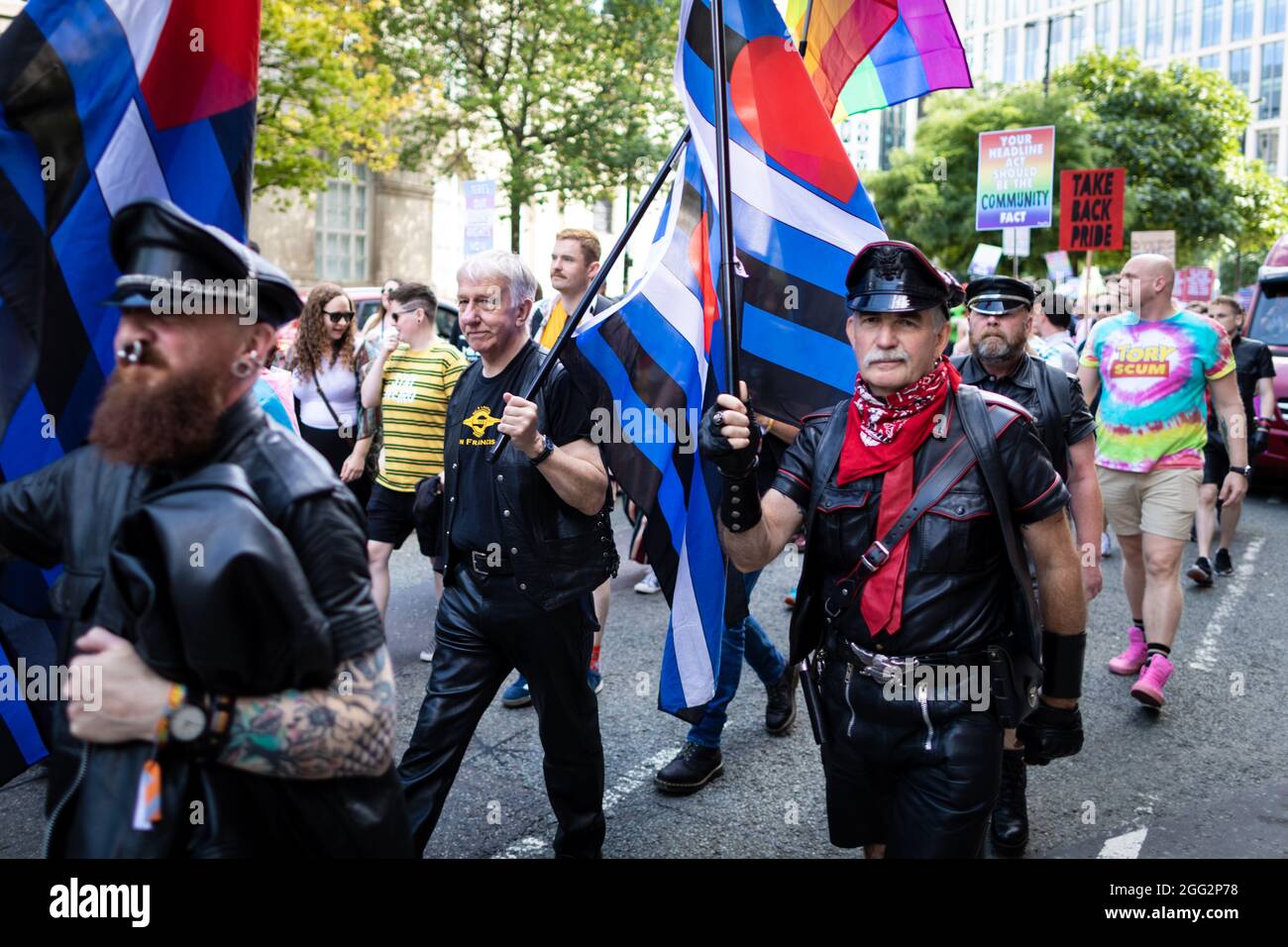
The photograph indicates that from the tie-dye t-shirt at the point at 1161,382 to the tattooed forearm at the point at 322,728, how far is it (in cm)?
493

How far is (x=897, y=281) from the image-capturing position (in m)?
→ 2.74

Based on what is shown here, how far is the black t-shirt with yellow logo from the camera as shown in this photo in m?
3.51

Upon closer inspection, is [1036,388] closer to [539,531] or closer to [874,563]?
[874,563]

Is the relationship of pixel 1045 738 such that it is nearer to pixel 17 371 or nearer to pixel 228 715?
pixel 228 715

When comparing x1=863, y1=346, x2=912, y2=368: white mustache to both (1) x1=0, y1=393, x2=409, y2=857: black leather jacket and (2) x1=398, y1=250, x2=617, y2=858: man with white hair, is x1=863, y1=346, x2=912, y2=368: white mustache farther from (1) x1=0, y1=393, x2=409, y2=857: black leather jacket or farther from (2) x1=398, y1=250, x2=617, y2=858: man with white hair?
(1) x1=0, y1=393, x2=409, y2=857: black leather jacket

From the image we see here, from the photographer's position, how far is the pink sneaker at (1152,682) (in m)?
5.27

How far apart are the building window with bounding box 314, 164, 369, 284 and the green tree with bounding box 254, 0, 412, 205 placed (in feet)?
23.6

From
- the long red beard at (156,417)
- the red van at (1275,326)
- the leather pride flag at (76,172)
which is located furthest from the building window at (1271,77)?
the long red beard at (156,417)

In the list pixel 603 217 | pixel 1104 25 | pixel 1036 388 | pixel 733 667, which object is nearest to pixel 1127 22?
pixel 1104 25

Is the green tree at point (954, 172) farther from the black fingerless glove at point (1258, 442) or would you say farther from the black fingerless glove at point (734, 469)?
the black fingerless glove at point (734, 469)

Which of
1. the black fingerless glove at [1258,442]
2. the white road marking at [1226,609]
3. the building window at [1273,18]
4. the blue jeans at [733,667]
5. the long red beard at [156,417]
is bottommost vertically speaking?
the white road marking at [1226,609]

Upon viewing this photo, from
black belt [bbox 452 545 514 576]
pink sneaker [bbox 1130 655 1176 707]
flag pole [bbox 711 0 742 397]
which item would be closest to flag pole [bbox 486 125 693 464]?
black belt [bbox 452 545 514 576]

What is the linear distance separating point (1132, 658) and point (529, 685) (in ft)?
12.7

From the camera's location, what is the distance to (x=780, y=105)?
11.3 ft
